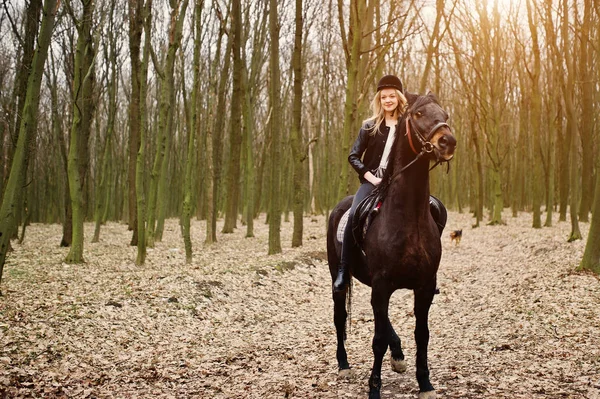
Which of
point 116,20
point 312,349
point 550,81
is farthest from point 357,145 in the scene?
point 550,81

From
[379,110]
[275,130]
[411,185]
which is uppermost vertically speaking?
[275,130]

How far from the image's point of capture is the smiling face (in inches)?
214

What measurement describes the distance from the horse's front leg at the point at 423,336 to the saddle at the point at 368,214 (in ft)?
2.70

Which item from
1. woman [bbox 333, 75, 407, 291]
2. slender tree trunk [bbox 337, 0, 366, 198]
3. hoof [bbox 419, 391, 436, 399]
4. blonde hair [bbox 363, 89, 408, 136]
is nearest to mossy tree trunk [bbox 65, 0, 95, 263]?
slender tree trunk [bbox 337, 0, 366, 198]

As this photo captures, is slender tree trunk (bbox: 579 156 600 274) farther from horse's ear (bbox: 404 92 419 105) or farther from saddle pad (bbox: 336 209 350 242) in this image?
horse's ear (bbox: 404 92 419 105)

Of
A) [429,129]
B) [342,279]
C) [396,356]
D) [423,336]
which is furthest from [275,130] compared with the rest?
[429,129]

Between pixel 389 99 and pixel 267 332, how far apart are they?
4.63m

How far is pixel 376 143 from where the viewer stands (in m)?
5.62

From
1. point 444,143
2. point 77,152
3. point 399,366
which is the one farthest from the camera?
point 77,152

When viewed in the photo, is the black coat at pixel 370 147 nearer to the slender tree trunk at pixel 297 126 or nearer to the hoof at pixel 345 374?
the hoof at pixel 345 374

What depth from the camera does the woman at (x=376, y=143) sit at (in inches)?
215

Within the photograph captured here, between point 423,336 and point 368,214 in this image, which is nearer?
point 423,336

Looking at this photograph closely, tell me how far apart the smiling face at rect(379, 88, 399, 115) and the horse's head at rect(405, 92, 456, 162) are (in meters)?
0.75

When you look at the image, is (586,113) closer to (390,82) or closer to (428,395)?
(390,82)
